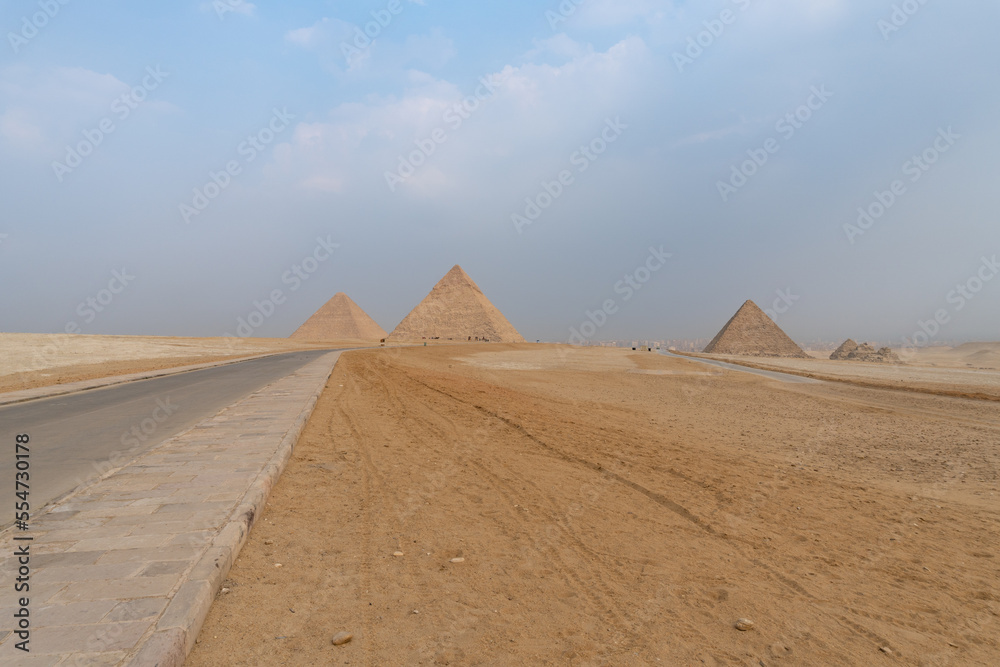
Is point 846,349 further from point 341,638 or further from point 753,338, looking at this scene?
point 341,638

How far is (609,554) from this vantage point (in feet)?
13.4

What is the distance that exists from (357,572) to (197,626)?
3.57 ft

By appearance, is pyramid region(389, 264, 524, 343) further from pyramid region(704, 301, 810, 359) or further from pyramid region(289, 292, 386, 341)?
pyramid region(704, 301, 810, 359)

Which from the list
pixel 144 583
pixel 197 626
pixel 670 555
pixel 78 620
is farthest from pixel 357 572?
pixel 670 555

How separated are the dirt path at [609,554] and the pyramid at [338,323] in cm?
13980

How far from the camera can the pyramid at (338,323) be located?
5620 inches

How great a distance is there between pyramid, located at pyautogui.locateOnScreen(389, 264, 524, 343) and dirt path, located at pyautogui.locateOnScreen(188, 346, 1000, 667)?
109999 millimetres

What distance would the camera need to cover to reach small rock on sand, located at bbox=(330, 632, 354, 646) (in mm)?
2746

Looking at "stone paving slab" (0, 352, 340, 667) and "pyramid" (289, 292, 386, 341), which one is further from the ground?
"pyramid" (289, 292, 386, 341)

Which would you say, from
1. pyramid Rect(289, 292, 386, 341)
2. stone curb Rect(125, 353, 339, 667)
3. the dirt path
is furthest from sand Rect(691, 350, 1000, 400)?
pyramid Rect(289, 292, 386, 341)

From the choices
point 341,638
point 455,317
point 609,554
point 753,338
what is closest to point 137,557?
point 341,638

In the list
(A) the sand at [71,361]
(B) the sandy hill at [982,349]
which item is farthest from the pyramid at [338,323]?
(B) the sandy hill at [982,349]

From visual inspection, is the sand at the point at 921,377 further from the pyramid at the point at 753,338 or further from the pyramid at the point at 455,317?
the pyramid at the point at 455,317

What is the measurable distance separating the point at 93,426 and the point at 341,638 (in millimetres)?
8825
